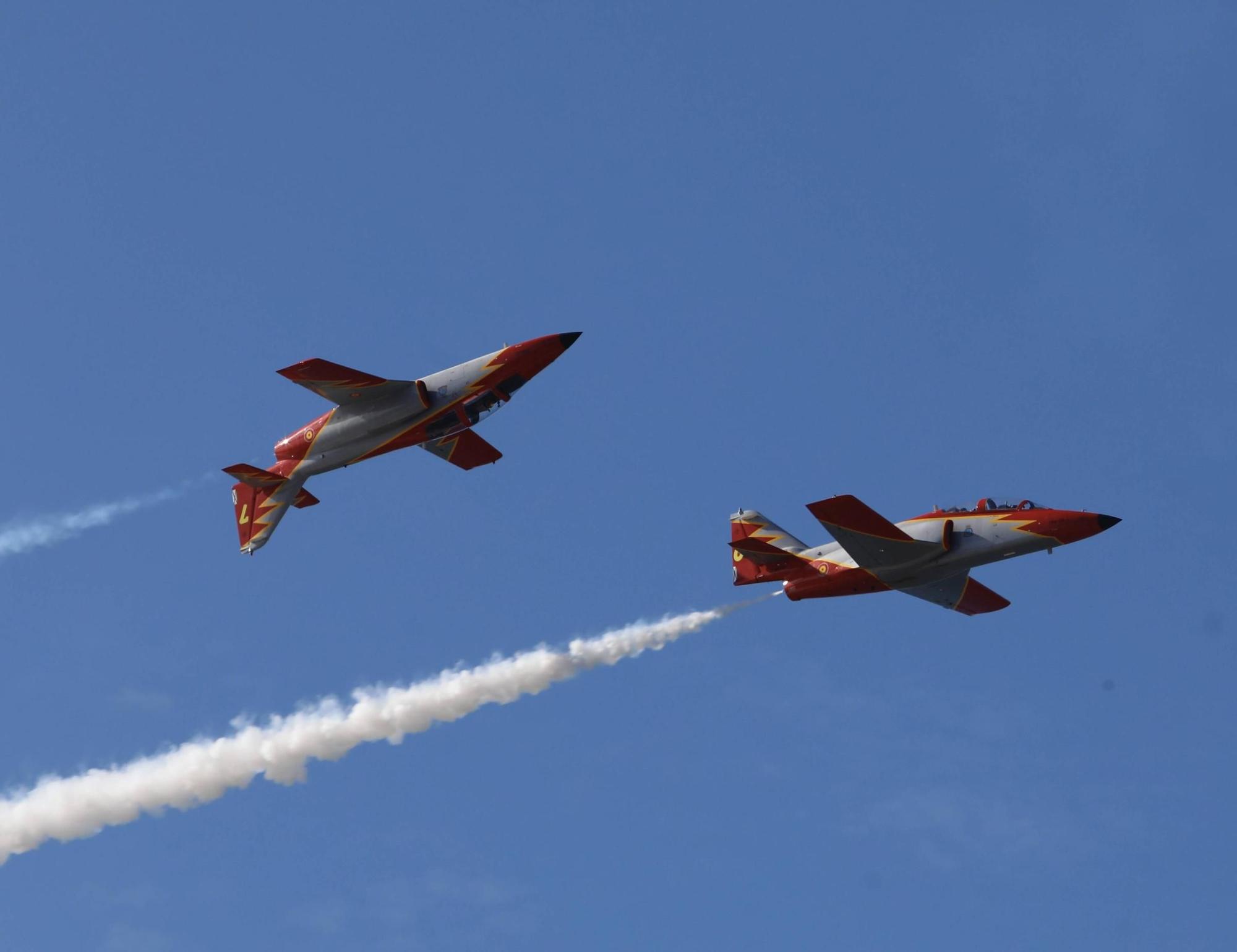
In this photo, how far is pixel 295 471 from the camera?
97.6 m

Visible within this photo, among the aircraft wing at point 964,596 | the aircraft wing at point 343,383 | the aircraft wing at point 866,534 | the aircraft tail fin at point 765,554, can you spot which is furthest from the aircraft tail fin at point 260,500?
the aircraft wing at point 964,596

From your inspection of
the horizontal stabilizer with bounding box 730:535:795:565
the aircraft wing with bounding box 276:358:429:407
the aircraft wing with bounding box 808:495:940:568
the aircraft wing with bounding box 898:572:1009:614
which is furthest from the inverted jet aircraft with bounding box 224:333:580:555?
the aircraft wing with bounding box 898:572:1009:614

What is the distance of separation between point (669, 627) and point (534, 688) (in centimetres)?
554

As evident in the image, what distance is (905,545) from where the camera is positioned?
90.3 meters

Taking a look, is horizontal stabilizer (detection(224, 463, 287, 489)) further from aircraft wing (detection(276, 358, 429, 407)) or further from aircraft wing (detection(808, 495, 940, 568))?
aircraft wing (detection(808, 495, 940, 568))

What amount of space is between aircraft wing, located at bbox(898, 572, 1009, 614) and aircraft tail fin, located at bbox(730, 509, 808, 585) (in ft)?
16.7

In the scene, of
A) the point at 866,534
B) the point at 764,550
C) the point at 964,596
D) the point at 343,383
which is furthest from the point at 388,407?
the point at 964,596

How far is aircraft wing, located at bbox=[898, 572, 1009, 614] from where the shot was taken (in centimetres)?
9638

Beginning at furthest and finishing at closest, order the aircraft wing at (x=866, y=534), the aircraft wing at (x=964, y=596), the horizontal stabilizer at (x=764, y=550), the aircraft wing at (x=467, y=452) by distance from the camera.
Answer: the aircraft wing at (x=467, y=452), the aircraft wing at (x=964, y=596), the horizontal stabilizer at (x=764, y=550), the aircraft wing at (x=866, y=534)

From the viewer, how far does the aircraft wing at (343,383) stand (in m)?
93.9

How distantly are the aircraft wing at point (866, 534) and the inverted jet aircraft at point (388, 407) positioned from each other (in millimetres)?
12237

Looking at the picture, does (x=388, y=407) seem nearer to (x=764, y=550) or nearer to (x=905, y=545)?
(x=764, y=550)

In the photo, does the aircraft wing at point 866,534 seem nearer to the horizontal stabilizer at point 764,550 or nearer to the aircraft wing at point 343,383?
the horizontal stabilizer at point 764,550

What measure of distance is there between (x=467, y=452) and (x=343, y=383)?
7397 millimetres
